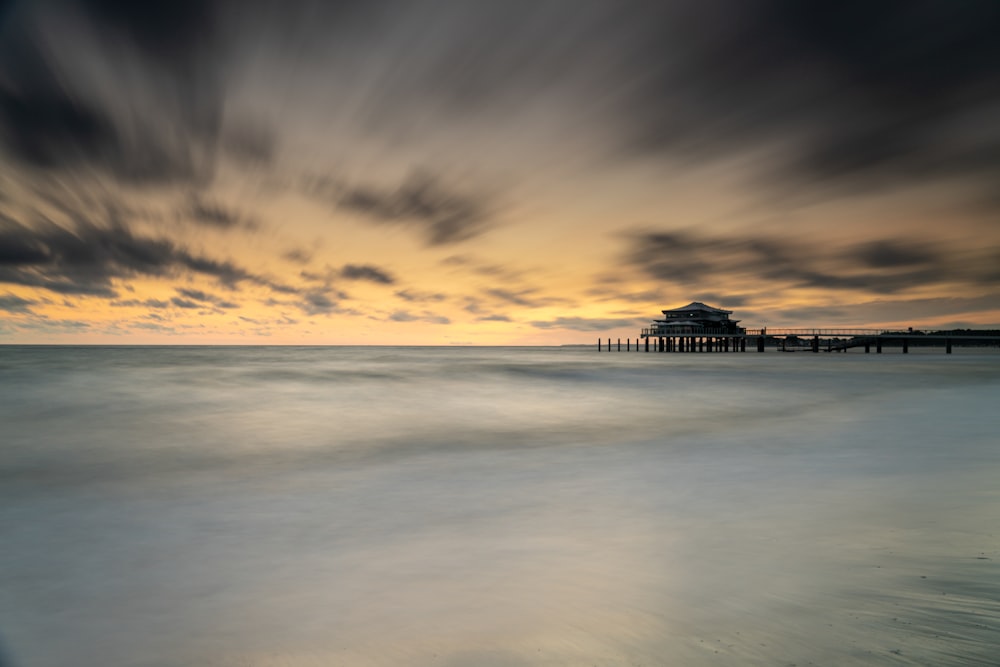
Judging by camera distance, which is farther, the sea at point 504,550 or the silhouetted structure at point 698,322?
the silhouetted structure at point 698,322

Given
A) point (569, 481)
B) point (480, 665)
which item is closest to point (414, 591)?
point (480, 665)

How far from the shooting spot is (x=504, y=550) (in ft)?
19.9

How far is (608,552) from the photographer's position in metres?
5.97

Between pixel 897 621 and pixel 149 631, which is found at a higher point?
pixel 897 621

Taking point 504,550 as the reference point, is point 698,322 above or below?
above

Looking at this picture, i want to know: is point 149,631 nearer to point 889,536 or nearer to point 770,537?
point 770,537

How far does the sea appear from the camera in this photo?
4035mm

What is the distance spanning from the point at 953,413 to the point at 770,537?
18044mm

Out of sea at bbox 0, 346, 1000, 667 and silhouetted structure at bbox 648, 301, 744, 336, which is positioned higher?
silhouetted structure at bbox 648, 301, 744, 336

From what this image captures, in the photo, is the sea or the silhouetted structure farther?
the silhouetted structure

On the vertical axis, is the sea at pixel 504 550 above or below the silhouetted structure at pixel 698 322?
below

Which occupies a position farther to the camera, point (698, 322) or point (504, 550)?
point (698, 322)

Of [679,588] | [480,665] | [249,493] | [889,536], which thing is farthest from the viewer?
[249,493]

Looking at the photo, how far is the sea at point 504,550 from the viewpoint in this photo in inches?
159
